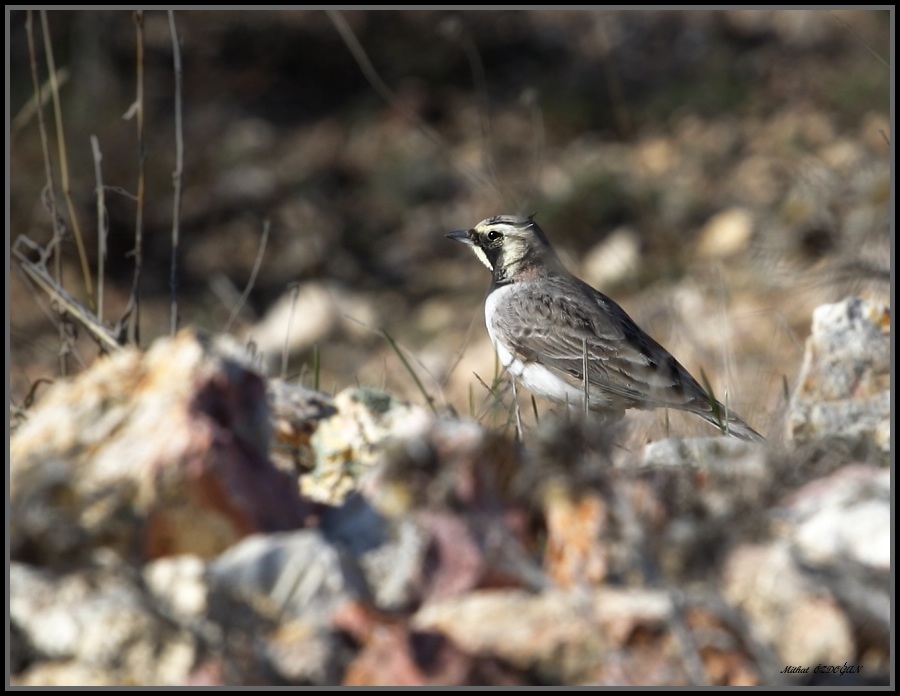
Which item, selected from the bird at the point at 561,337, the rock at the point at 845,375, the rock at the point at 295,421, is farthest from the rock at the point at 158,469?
the bird at the point at 561,337

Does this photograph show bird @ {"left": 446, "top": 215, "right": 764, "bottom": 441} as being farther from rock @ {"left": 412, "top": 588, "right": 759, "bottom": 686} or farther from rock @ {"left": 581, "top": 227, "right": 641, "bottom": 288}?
rock @ {"left": 581, "top": 227, "right": 641, "bottom": 288}

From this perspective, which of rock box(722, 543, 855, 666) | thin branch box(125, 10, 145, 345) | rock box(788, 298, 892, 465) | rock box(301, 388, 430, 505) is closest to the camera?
rock box(722, 543, 855, 666)

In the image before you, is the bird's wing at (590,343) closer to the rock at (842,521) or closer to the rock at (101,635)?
the rock at (842,521)

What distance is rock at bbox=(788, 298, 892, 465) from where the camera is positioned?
4223 millimetres

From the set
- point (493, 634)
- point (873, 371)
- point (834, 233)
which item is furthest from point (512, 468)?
point (834, 233)

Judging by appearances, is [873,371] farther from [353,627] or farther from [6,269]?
[6,269]

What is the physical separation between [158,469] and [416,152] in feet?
44.9

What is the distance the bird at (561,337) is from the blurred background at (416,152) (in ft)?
16.3

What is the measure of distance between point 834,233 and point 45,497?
12.5 ft

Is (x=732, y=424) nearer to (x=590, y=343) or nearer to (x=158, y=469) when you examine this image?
(x=590, y=343)

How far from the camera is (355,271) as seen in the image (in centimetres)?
1523

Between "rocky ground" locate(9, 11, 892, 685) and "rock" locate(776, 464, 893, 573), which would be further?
"rock" locate(776, 464, 893, 573)

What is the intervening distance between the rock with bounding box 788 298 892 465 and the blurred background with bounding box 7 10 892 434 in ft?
23.4

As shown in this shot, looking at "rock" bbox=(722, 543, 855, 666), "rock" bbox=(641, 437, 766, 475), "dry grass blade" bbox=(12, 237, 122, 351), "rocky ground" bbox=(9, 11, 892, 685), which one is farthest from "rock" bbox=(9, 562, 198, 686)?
"dry grass blade" bbox=(12, 237, 122, 351)
